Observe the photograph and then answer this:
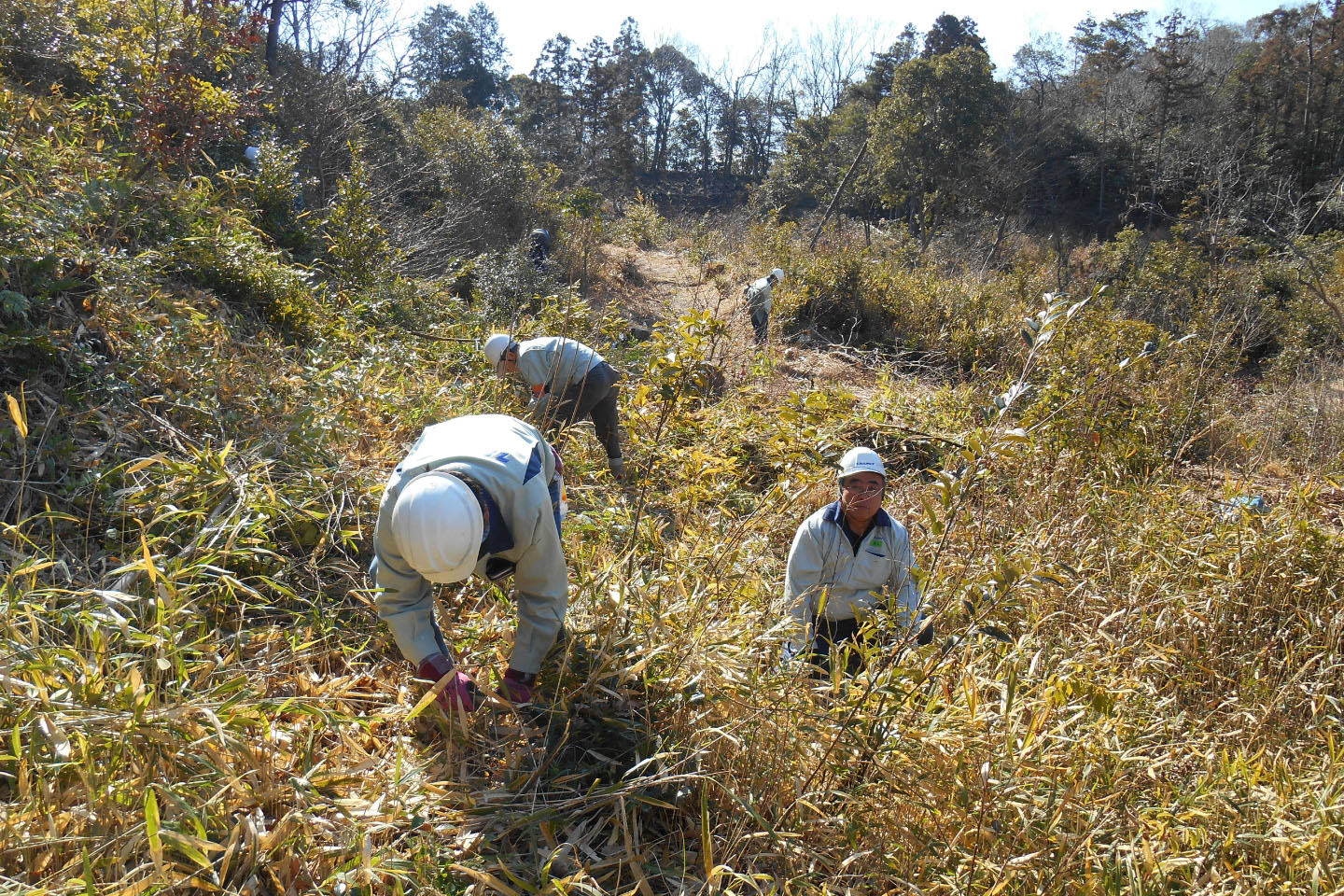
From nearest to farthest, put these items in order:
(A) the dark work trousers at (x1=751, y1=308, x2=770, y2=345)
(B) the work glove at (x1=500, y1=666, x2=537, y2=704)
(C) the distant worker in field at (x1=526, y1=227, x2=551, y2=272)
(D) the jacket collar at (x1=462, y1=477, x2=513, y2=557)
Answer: (D) the jacket collar at (x1=462, y1=477, x2=513, y2=557) < (B) the work glove at (x1=500, y1=666, x2=537, y2=704) < (A) the dark work trousers at (x1=751, y1=308, x2=770, y2=345) < (C) the distant worker in field at (x1=526, y1=227, x2=551, y2=272)

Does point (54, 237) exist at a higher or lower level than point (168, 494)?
higher

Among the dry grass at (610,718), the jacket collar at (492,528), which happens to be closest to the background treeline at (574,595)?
the dry grass at (610,718)

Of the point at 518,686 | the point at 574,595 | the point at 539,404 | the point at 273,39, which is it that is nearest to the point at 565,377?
the point at 539,404

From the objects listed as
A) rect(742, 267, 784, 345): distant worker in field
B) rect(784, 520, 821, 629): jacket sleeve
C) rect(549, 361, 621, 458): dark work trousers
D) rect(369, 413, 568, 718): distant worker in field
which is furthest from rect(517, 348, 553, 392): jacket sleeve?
rect(742, 267, 784, 345): distant worker in field

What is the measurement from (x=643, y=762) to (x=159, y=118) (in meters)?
5.42

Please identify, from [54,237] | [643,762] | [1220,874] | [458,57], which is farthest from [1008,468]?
[458,57]

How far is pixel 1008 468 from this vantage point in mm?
4230

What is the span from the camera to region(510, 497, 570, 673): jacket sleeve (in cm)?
194

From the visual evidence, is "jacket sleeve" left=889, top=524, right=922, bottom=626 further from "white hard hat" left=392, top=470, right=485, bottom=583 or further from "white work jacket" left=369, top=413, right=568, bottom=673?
"white hard hat" left=392, top=470, right=485, bottom=583

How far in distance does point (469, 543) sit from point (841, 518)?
1.52 meters

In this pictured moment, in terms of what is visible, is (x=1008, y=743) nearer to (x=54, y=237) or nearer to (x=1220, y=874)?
(x=1220, y=874)

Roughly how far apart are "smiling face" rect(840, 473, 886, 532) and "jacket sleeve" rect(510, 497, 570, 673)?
1150mm

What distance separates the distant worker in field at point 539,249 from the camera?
341 inches

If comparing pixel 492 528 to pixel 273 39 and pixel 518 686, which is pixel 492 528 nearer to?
pixel 518 686
